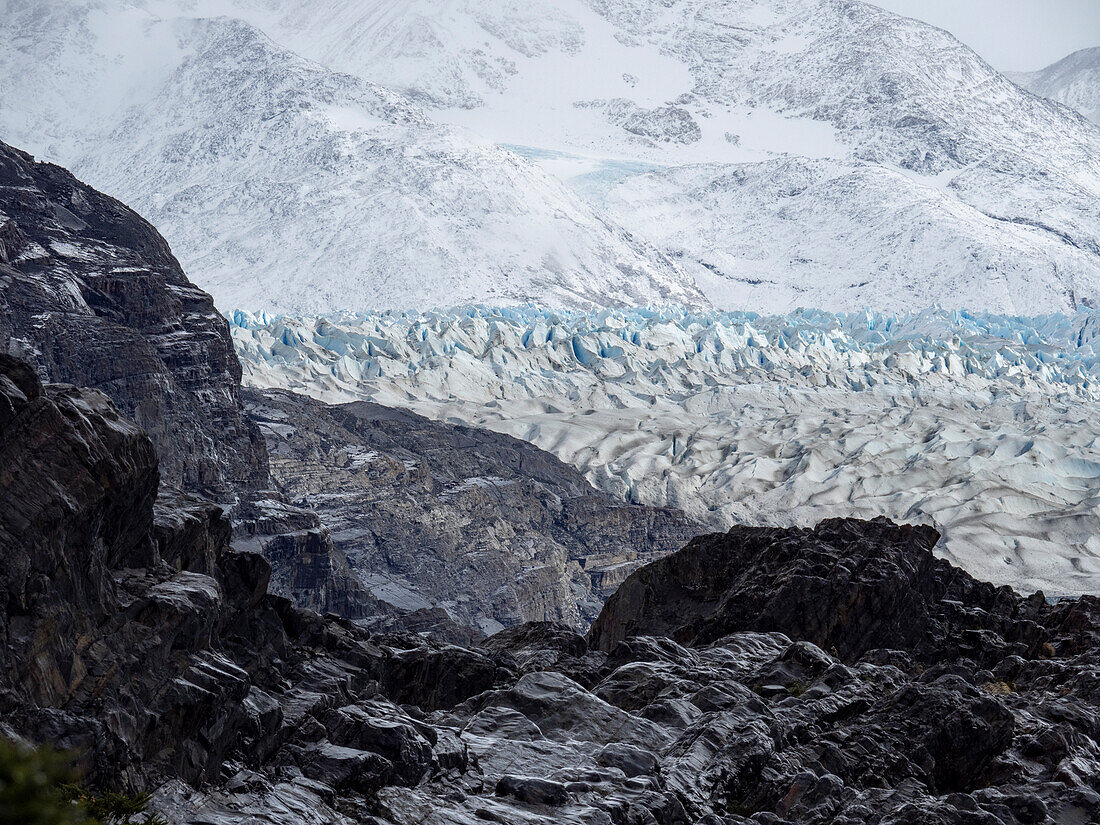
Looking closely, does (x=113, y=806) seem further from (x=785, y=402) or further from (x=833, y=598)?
(x=785, y=402)

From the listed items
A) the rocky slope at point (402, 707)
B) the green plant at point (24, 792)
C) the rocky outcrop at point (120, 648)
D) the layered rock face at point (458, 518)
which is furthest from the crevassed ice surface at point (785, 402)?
the green plant at point (24, 792)

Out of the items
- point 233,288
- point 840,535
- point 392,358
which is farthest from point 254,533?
point 233,288

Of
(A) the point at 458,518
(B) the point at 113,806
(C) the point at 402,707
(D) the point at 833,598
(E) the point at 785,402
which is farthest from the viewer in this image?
(E) the point at 785,402

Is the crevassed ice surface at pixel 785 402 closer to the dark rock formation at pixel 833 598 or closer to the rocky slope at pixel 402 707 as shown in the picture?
the dark rock formation at pixel 833 598

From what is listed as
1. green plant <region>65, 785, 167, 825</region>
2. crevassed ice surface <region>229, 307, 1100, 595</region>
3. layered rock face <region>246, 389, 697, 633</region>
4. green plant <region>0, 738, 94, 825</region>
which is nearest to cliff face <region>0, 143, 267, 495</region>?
layered rock face <region>246, 389, 697, 633</region>

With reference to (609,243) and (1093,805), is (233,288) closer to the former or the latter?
(609,243)

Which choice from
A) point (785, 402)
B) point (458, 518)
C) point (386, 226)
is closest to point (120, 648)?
point (458, 518)
